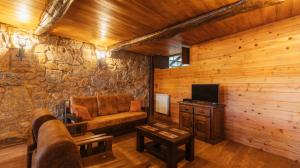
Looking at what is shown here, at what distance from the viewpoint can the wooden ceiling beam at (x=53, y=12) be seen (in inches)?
85.7

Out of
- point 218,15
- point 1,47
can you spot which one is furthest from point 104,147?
point 1,47

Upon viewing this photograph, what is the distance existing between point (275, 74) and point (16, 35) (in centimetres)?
527

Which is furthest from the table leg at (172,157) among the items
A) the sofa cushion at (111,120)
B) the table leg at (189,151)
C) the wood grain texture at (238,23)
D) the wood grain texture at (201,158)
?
the wood grain texture at (238,23)

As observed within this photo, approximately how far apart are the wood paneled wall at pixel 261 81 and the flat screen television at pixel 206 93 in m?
0.34

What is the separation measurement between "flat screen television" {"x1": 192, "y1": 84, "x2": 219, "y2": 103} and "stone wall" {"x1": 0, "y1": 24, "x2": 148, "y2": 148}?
2.44 meters

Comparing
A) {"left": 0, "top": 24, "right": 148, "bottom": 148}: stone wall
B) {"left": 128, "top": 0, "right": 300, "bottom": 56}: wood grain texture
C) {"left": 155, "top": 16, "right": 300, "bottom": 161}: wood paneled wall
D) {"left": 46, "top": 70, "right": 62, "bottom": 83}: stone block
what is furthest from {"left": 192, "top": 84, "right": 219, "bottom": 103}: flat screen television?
{"left": 46, "top": 70, "right": 62, "bottom": 83}: stone block

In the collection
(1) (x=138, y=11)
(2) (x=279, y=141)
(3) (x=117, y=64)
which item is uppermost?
(1) (x=138, y=11)

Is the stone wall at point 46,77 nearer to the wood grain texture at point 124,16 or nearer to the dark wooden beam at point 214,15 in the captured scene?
the wood grain texture at point 124,16

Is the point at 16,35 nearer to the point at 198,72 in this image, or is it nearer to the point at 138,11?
the point at 138,11

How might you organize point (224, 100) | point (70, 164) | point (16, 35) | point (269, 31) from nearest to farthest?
point (70, 164) → point (269, 31) → point (16, 35) → point (224, 100)

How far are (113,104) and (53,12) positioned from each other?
245 centimetres

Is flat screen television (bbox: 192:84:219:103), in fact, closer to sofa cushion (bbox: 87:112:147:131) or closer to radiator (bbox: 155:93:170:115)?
radiator (bbox: 155:93:170:115)

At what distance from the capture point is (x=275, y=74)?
286 centimetres

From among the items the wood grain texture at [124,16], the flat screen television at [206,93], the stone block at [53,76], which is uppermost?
the wood grain texture at [124,16]
